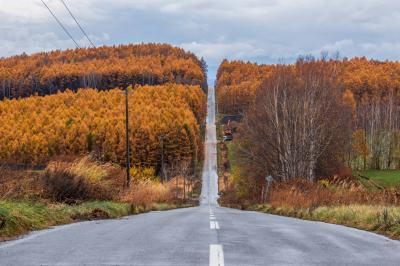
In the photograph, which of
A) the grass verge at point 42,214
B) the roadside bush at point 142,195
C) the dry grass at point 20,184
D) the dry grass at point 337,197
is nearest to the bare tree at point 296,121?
the roadside bush at point 142,195

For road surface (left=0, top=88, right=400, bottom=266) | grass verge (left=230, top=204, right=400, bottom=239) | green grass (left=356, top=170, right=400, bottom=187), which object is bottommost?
green grass (left=356, top=170, right=400, bottom=187)

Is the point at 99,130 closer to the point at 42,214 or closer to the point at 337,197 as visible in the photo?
the point at 337,197

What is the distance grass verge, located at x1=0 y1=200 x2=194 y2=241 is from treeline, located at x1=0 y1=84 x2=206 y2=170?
6895 centimetres

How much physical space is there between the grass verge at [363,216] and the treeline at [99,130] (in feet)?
225

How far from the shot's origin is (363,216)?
15961mm

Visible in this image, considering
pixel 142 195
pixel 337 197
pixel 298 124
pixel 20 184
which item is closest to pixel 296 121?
pixel 298 124

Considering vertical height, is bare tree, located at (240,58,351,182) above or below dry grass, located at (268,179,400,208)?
above

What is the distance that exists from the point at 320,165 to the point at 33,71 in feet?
507

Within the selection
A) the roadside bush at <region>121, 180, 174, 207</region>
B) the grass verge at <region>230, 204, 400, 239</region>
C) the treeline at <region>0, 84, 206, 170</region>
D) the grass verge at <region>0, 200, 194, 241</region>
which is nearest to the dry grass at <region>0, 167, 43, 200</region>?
the grass verge at <region>0, 200, 194, 241</region>

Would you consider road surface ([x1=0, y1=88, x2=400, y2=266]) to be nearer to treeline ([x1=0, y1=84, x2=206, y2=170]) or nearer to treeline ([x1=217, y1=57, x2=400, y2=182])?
treeline ([x1=217, y1=57, x2=400, y2=182])

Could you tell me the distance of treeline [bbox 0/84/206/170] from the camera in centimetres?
10238

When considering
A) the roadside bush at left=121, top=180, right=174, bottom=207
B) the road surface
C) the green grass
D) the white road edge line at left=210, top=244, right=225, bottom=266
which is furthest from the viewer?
the green grass

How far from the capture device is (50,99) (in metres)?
143

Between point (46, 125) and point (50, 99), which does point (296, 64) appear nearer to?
point (46, 125)
